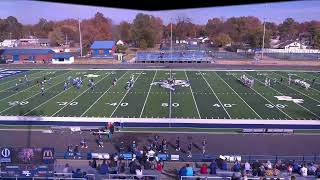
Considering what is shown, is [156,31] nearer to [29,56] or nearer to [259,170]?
[29,56]

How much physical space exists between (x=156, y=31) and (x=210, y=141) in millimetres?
54771

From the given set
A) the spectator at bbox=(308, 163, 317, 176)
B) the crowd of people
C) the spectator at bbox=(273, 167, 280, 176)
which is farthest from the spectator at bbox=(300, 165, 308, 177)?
the spectator at bbox=(273, 167, 280, 176)

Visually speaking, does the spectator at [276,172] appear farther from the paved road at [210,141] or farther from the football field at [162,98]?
the football field at [162,98]

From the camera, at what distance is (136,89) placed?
945 inches

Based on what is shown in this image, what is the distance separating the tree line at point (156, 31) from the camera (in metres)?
61.8

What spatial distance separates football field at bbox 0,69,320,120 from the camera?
1778 centimetres

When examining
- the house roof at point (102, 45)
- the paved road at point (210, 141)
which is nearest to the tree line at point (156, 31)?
the house roof at point (102, 45)

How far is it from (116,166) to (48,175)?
5.72ft

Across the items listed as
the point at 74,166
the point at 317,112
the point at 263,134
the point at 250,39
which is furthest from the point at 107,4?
the point at 250,39

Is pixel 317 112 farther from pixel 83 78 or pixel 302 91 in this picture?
pixel 83 78

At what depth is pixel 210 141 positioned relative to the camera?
13.6 m

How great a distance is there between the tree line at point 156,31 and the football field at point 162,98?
2870 cm

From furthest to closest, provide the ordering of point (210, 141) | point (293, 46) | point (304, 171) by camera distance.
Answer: point (293, 46), point (210, 141), point (304, 171)

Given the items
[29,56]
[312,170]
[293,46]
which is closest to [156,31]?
[293,46]
